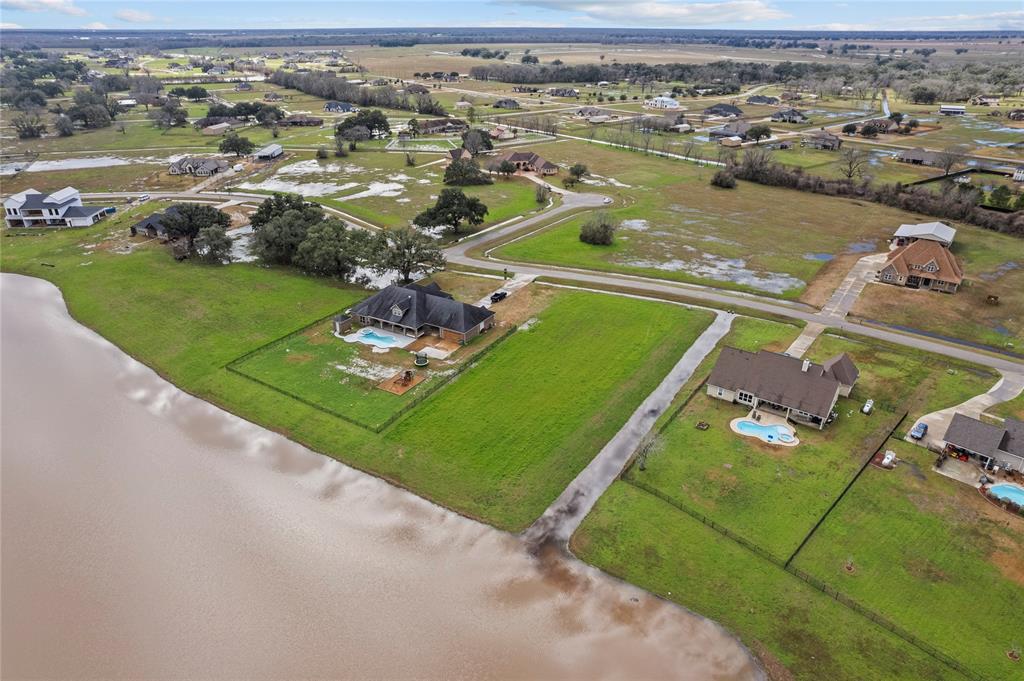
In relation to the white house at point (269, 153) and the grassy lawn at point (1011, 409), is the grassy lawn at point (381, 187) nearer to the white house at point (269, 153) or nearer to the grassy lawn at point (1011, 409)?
the white house at point (269, 153)

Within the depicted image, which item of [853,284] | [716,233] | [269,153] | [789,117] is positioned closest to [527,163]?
[716,233]

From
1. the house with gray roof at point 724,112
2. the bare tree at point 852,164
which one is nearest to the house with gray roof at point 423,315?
the bare tree at point 852,164

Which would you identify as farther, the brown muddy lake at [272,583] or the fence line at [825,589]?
the brown muddy lake at [272,583]

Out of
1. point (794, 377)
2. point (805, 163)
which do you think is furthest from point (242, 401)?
point (805, 163)

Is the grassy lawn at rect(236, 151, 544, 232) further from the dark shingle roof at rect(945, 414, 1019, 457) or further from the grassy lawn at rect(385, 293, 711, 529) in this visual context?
the dark shingle roof at rect(945, 414, 1019, 457)

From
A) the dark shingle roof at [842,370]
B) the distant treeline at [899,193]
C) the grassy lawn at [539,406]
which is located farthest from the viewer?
the distant treeline at [899,193]

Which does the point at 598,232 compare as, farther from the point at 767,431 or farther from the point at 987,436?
the point at 987,436

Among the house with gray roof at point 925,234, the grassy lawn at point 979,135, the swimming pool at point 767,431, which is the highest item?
the grassy lawn at point 979,135

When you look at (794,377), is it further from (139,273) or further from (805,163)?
(805,163)
